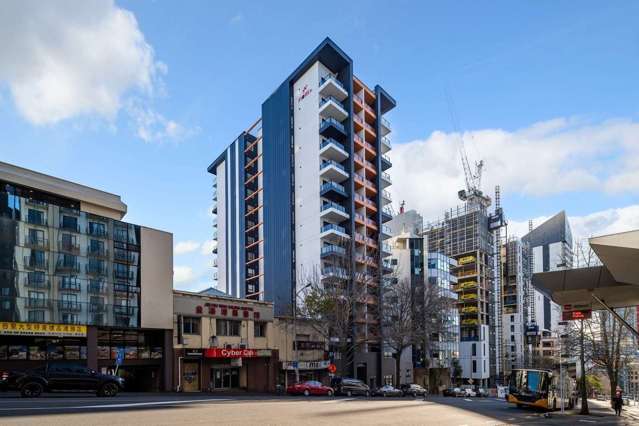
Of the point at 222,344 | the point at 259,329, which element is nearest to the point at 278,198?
the point at 259,329

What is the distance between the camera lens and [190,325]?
44969 mm

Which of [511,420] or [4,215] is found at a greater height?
[4,215]

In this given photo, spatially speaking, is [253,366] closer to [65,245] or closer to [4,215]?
[65,245]

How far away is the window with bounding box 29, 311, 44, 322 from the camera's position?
36.6m

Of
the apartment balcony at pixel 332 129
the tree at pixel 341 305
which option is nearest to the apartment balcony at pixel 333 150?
the apartment balcony at pixel 332 129

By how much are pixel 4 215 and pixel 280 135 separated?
153 feet

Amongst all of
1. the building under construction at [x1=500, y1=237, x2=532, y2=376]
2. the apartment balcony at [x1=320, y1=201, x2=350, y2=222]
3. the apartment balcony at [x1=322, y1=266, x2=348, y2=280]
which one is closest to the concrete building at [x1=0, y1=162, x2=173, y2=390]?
the apartment balcony at [x1=322, y1=266, x2=348, y2=280]

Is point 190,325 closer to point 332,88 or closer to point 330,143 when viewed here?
point 330,143

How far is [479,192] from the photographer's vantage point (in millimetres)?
129500

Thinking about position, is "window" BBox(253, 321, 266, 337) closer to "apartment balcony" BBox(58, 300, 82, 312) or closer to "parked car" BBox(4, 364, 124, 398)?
"apartment balcony" BBox(58, 300, 82, 312)

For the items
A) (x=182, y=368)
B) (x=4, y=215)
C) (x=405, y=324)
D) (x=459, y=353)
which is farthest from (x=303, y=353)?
(x=459, y=353)

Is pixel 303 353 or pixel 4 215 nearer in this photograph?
pixel 4 215

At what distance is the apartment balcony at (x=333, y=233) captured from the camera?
6975 cm

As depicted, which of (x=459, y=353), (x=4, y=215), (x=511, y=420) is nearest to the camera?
(x=511, y=420)
